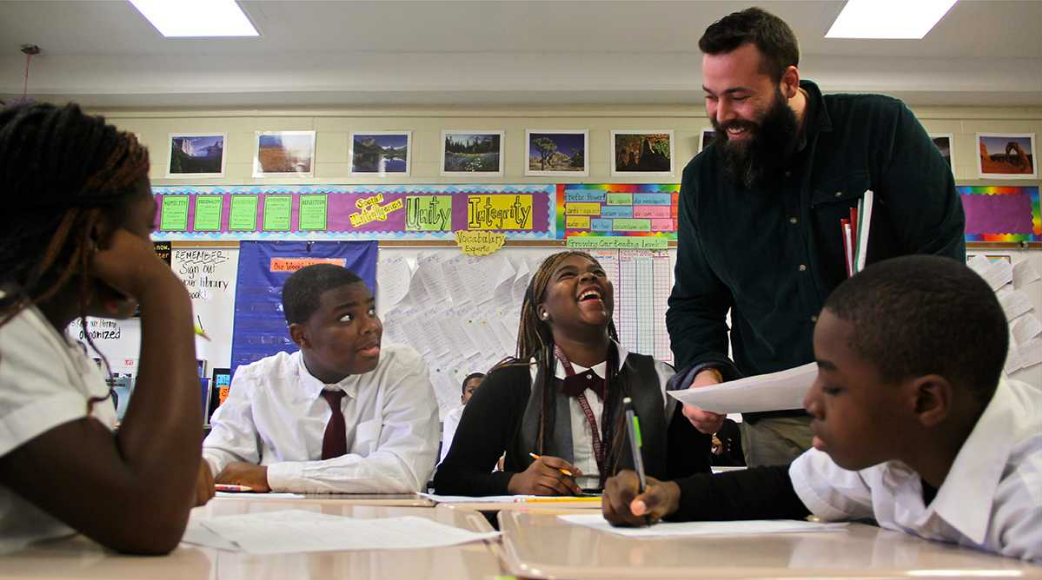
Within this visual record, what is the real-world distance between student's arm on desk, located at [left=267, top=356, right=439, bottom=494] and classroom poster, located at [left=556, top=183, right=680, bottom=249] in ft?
6.90

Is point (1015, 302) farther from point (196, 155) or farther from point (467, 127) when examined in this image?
point (196, 155)

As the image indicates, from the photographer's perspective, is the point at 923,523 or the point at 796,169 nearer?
the point at 923,523

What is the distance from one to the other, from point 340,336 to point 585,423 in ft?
2.27

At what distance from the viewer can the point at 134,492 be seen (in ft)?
2.31

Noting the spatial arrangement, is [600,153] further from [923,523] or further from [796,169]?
[923,523]

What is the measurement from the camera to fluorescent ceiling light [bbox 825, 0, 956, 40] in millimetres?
3615

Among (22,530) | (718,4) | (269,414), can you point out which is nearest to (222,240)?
(269,414)

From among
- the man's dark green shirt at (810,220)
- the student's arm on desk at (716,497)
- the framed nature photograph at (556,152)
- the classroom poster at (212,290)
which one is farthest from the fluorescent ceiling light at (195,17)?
the student's arm on desk at (716,497)

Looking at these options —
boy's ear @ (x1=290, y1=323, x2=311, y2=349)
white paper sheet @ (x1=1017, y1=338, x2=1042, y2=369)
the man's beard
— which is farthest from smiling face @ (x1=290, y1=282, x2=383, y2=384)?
white paper sheet @ (x1=1017, y1=338, x2=1042, y2=369)

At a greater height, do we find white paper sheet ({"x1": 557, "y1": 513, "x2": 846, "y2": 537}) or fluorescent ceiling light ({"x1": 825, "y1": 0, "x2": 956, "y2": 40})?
fluorescent ceiling light ({"x1": 825, "y1": 0, "x2": 956, "y2": 40})

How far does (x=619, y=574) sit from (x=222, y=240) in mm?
4077

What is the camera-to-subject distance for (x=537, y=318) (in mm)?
2326

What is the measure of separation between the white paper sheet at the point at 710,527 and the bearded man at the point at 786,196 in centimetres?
52

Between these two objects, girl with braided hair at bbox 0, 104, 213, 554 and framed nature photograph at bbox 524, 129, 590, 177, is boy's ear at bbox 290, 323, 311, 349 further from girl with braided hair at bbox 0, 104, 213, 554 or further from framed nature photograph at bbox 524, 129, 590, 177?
framed nature photograph at bbox 524, 129, 590, 177
